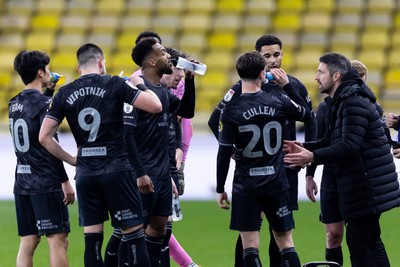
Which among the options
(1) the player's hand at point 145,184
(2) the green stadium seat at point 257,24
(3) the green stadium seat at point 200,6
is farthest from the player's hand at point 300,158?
(3) the green stadium seat at point 200,6

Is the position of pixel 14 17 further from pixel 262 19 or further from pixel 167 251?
pixel 167 251

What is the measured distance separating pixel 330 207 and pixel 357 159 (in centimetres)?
114

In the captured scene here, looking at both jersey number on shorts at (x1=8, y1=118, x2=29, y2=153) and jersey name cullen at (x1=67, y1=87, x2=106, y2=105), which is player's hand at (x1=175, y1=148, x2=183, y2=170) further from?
jersey name cullen at (x1=67, y1=87, x2=106, y2=105)

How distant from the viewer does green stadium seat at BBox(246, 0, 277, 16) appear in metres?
19.1

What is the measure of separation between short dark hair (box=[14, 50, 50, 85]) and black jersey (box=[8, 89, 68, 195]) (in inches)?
4.6

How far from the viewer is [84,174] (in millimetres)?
7277

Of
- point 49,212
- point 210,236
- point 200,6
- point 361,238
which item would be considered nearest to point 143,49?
point 49,212

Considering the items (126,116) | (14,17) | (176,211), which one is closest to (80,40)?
(14,17)

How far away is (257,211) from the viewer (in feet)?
24.8

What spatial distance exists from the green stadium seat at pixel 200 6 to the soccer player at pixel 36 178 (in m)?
11.8

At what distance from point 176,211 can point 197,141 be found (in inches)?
214

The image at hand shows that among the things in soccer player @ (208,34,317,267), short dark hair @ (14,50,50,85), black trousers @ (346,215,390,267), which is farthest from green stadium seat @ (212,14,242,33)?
black trousers @ (346,215,390,267)

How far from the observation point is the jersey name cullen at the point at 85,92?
7.18 meters

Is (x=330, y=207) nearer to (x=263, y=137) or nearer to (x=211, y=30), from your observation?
(x=263, y=137)
